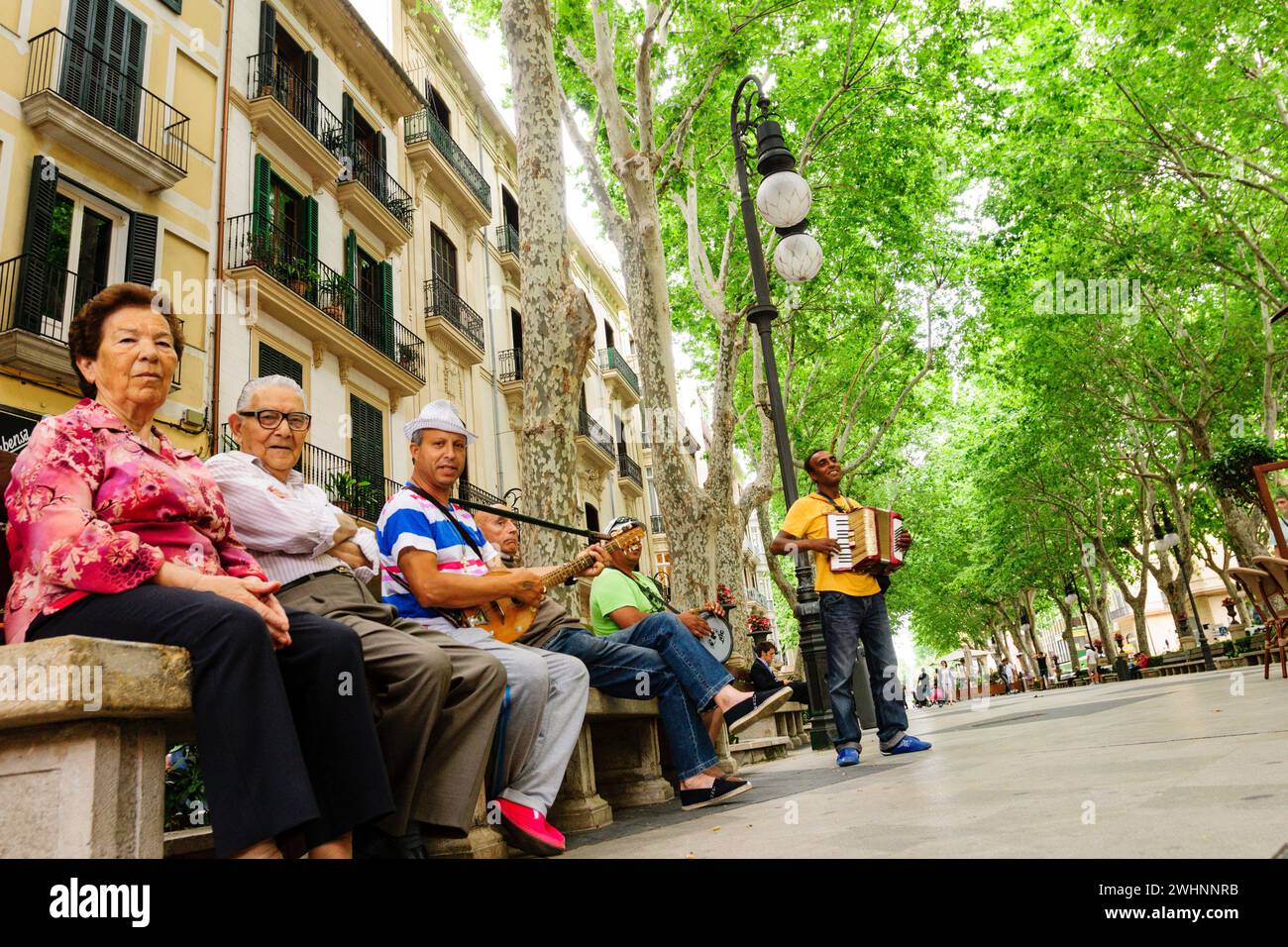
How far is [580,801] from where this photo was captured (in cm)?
430

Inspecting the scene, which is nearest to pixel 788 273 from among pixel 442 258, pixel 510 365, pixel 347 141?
pixel 347 141

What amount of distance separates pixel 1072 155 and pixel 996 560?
63.0 feet

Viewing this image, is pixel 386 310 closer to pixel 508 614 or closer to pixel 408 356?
pixel 408 356

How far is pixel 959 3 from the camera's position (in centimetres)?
1606

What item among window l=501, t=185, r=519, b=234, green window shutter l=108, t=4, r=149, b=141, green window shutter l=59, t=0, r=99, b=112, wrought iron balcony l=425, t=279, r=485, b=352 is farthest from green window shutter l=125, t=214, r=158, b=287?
window l=501, t=185, r=519, b=234

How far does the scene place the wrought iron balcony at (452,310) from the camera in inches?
784

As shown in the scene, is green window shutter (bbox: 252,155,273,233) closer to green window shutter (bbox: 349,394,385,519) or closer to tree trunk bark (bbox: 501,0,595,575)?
green window shutter (bbox: 349,394,385,519)

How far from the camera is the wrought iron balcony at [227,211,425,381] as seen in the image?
14.6 meters

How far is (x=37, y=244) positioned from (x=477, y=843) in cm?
1154

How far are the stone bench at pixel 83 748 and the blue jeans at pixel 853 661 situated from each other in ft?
16.3

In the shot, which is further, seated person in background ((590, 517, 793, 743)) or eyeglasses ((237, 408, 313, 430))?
seated person in background ((590, 517, 793, 743))

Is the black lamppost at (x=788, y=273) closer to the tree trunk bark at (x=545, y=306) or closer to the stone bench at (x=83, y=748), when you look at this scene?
the tree trunk bark at (x=545, y=306)

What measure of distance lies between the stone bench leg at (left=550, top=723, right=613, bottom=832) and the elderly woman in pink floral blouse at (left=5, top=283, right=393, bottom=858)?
2.00 metres

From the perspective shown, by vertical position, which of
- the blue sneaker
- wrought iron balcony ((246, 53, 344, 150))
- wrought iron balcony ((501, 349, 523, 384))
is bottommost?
the blue sneaker
